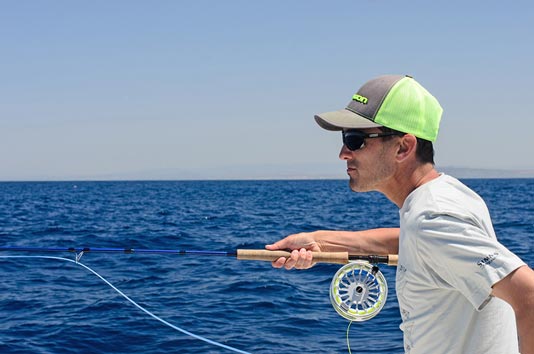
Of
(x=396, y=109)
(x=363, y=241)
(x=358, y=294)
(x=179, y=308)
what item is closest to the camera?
(x=396, y=109)

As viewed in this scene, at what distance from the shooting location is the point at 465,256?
1.73 m

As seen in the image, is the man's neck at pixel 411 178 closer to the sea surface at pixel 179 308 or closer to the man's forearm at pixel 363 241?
the man's forearm at pixel 363 241

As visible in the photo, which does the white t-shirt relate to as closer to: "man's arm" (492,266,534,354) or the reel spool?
"man's arm" (492,266,534,354)

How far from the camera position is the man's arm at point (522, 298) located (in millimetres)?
1662

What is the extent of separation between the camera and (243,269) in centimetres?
1370

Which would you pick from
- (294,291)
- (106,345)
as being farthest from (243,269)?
(106,345)

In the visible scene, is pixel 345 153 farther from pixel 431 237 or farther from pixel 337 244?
pixel 337 244

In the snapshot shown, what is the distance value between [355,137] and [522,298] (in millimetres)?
738

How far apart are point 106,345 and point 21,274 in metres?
6.17

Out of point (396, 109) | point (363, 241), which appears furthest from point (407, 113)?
point (363, 241)

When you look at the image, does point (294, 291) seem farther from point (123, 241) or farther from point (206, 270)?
point (123, 241)

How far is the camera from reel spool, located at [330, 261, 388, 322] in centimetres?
355

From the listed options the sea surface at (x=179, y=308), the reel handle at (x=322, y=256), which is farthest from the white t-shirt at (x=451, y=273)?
the sea surface at (x=179, y=308)

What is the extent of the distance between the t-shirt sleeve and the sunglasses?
0.40m
